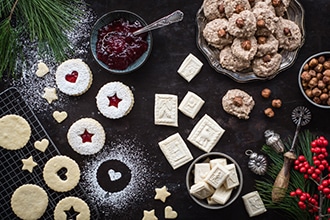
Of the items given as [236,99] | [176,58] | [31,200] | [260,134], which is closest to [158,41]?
[176,58]

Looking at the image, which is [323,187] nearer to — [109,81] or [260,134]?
[260,134]

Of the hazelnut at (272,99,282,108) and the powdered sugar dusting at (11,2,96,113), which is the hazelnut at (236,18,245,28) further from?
the powdered sugar dusting at (11,2,96,113)

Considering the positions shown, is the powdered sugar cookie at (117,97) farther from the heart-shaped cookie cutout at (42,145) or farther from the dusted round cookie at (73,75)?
the heart-shaped cookie cutout at (42,145)

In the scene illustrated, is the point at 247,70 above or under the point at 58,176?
above

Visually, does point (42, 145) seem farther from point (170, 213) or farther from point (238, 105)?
point (238, 105)

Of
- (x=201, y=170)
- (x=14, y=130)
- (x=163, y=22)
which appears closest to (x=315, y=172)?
(x=201, y=170)

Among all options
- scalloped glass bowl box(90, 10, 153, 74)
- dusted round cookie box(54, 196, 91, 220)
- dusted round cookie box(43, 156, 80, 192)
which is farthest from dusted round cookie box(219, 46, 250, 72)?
dusted round cookie box(54, 196, 91, 220)
